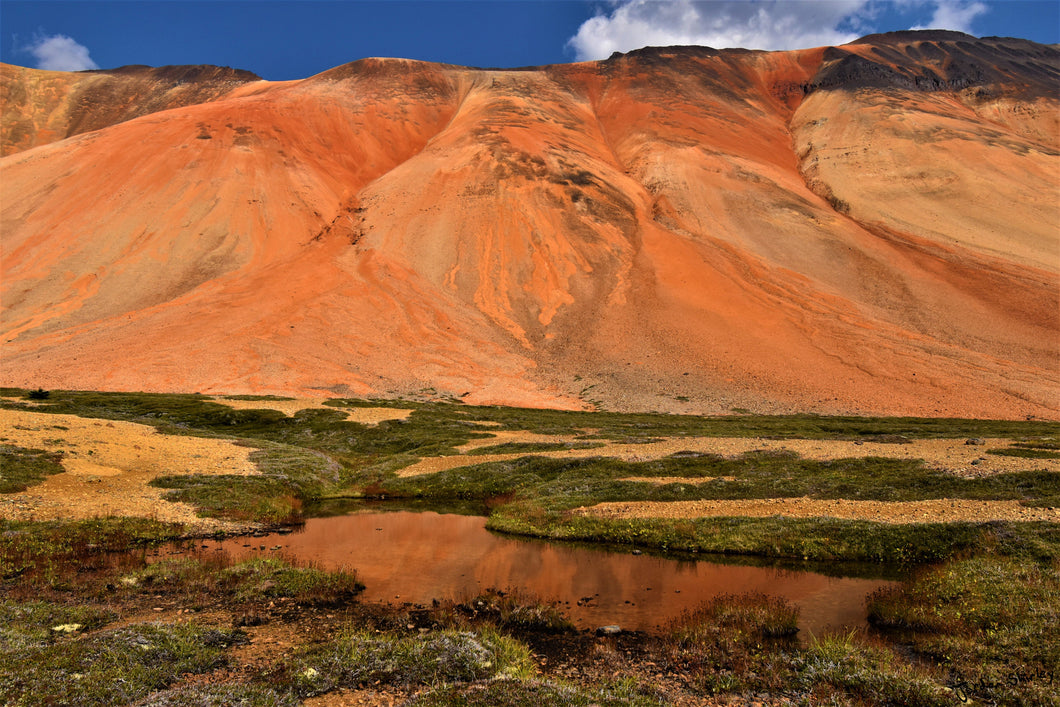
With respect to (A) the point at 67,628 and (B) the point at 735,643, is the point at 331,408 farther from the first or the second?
(B) the point at 735,643

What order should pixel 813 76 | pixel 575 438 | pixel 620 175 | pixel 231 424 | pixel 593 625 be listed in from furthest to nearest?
pixel 813 76 → pixel 620 175 → pixel 231 424 → pixel 575 438 → pixel 593 625

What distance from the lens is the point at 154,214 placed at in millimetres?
94812

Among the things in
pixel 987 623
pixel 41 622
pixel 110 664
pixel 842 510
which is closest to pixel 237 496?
pixel 41 622

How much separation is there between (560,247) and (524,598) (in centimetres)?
8077

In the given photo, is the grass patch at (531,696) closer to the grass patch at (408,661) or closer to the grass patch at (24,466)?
the grass patch at (408,661)

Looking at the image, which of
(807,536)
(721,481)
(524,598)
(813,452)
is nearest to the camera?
(524,598)

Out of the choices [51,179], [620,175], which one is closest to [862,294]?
[620,175]

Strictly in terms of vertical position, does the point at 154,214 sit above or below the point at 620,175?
below

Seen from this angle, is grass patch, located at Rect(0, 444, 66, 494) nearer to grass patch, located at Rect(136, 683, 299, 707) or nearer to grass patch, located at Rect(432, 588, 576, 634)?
grass patch, located at Rect(136, 683, 299, 707)

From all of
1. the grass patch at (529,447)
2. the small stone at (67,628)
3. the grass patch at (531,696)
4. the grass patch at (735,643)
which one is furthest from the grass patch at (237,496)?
the grass patch at (735,643)

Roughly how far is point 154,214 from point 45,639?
9882 cm

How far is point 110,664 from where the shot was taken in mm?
11641

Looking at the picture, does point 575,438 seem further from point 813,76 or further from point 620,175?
point 813,76

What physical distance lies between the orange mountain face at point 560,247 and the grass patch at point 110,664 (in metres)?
51.5
